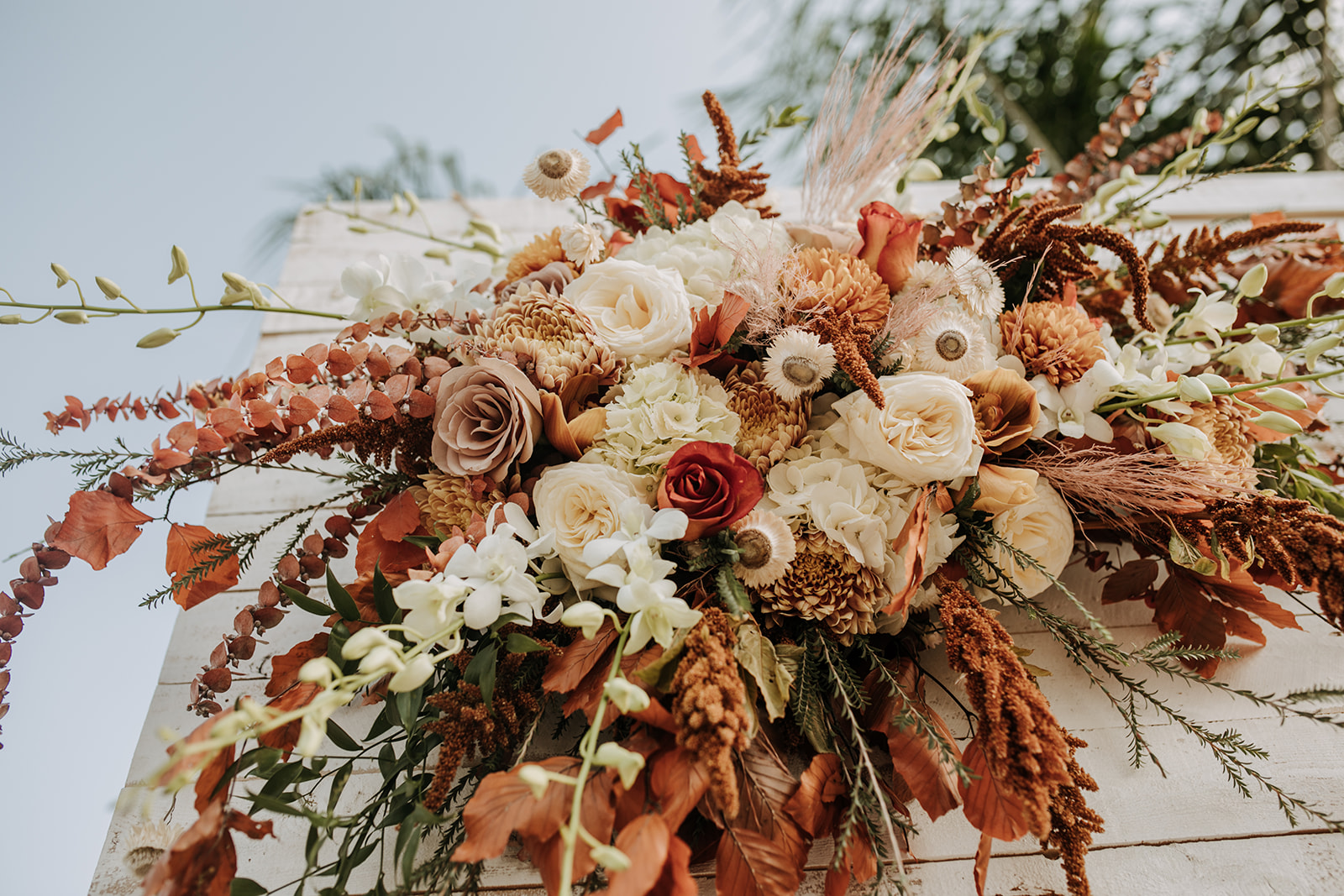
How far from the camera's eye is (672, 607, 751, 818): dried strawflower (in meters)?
0.52

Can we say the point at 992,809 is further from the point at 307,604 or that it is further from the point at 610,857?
the point at 307,604

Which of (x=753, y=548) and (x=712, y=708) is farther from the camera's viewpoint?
(x=753, y=548)

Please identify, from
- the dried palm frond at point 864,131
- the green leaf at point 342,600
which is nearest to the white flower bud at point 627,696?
the green leaf at point 342,600

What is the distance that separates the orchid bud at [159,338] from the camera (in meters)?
0.77

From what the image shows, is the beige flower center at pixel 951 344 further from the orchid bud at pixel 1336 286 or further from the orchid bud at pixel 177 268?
the orchid bud at pixel 177 268

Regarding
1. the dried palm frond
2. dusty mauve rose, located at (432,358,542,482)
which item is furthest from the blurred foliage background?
dusty mauve rose, located at (432,358,542,482)

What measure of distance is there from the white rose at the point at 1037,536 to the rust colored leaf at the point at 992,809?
0.23 m

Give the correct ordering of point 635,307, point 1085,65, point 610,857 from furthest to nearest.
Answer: point 1085,65 < point 635,307 < point 610,857

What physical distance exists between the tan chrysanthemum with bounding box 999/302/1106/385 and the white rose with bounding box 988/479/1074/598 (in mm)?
150

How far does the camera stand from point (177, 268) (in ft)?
2.53

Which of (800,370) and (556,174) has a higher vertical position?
(556,174)

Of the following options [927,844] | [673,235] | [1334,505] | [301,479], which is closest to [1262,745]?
[1334,505]

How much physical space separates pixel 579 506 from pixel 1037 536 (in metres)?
0.54

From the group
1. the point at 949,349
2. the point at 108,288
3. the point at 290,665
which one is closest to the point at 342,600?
the point at 290,665
